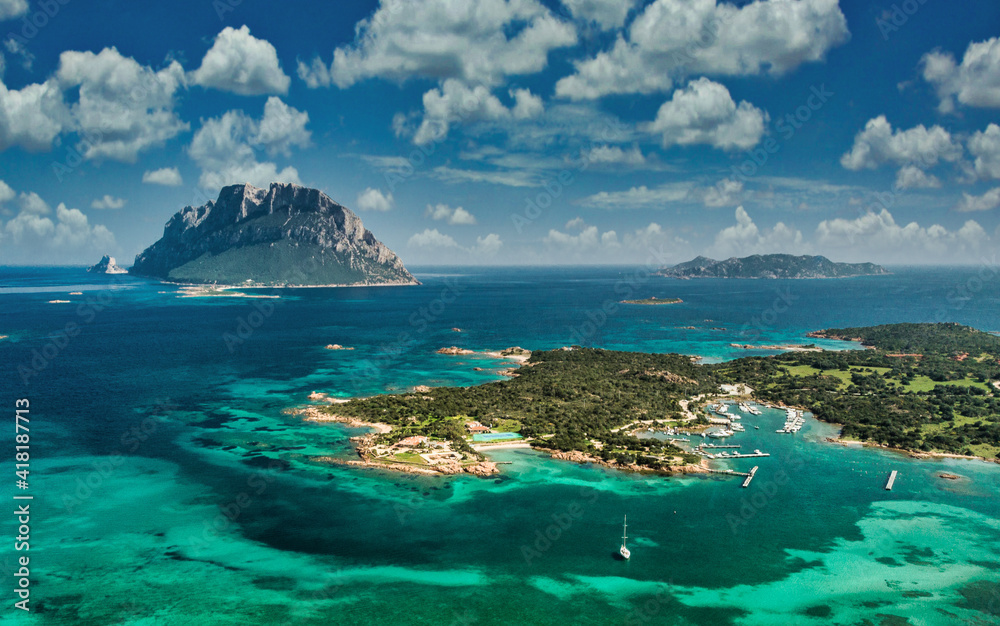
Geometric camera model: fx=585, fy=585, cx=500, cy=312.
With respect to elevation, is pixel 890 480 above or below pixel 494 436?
below

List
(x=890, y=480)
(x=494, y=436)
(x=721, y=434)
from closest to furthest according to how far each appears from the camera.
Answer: (x=890, y=480), (x=494, y=436), (x=721, y=434)

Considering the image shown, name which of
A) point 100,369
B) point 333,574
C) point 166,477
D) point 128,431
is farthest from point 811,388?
point 100,369

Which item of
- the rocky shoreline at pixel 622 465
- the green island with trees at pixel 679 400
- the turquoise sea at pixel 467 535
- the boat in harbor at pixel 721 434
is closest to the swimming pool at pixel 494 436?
the green island with trees at pixel 679 400

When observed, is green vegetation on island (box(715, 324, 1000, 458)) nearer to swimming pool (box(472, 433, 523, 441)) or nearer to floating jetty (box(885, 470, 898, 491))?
floating jetty (box(885, 470, 898, 491))

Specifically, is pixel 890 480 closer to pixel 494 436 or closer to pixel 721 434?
pixel 721 434

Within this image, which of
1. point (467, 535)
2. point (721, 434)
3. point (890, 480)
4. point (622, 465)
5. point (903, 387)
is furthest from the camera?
point (903, 387)

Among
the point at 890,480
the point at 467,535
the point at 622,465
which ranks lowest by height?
the point at 467,535

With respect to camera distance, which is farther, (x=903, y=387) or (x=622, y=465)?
(x=903, y=387)

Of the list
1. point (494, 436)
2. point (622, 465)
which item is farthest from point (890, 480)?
point (494, 436)
